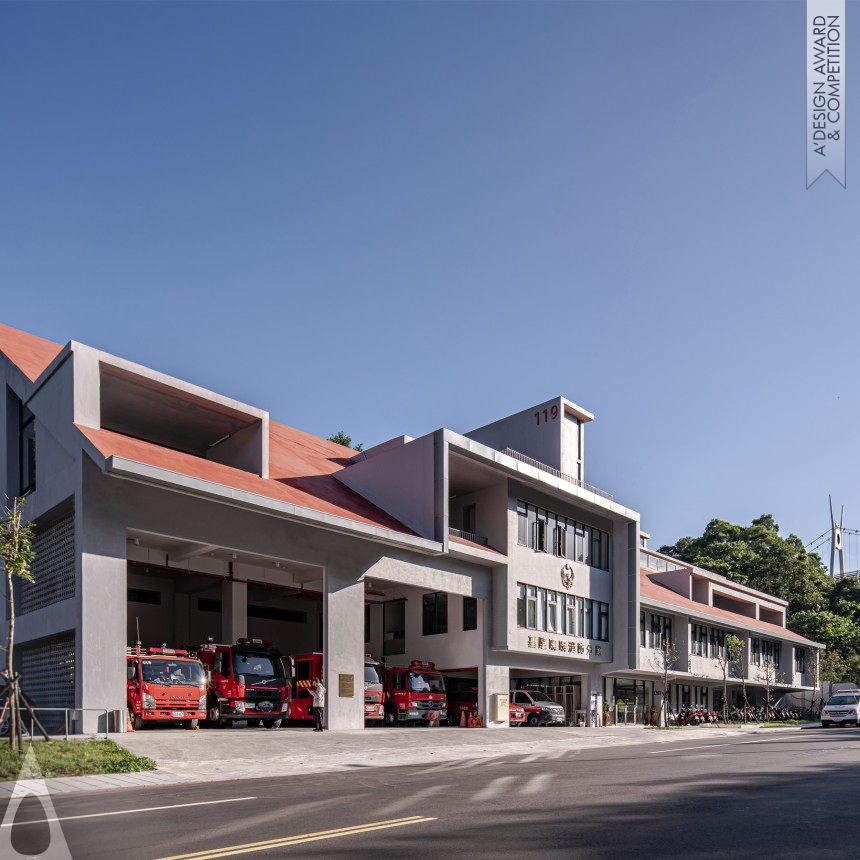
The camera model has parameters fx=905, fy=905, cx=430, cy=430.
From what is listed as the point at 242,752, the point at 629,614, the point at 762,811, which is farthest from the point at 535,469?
the point at 762,811

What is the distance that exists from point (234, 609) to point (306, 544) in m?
5.44

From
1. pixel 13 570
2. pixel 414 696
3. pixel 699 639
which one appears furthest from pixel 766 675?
pixel 13 570

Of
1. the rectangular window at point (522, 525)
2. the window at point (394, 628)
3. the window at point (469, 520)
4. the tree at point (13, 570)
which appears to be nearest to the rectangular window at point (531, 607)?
the rectangular window at point (522, 525)

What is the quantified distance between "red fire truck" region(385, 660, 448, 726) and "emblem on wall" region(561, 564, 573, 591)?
29.1 ft

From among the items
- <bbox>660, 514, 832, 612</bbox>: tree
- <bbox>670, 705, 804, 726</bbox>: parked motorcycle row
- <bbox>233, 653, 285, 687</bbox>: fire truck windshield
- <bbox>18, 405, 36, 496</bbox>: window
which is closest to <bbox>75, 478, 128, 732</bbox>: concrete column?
<bbox>233, 653, 285, 687</bbox>: fire truck windshield

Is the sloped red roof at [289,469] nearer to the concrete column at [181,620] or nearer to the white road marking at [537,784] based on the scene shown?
the concrete column at [181,620]

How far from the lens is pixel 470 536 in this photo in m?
38.3

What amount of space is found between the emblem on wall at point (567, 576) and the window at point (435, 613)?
20.0 feet

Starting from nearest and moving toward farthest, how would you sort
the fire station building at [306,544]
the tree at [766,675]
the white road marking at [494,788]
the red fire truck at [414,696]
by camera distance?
the white road marking at [494,788] → the fire station building at [306,544] → the red fire truck at [414,696] → the tree at [766,675]

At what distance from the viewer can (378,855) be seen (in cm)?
824

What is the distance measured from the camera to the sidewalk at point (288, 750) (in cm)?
1759

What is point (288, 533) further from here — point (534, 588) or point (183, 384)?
point (534, 588)

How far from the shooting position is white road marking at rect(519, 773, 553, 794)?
43.3 ft

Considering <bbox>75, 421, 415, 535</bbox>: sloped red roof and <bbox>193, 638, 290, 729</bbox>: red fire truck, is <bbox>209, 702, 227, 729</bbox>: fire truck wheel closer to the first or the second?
<bbox>193, 638, 290, 729</bbox>: red fire truck
